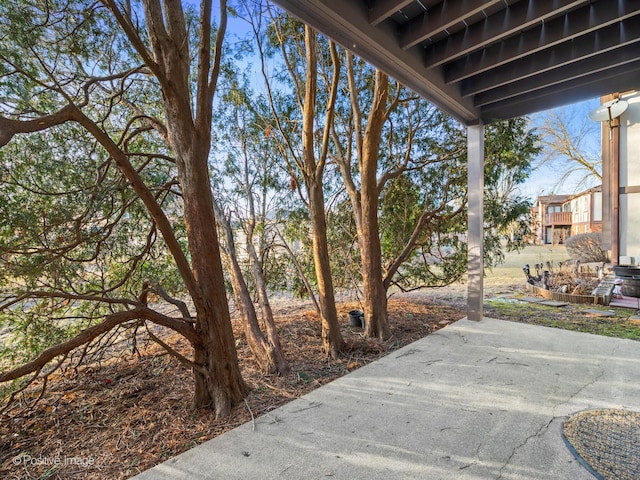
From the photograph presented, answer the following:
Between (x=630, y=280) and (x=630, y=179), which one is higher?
(x=630, y=179)

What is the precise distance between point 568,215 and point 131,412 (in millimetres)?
16391

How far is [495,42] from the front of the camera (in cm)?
279

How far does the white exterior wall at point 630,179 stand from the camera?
716cm

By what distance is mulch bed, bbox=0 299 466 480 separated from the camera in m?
1.93

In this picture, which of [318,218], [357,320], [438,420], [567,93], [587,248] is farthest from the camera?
[587,248]

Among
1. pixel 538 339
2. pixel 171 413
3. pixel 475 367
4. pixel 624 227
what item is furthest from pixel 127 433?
pixel 624 227

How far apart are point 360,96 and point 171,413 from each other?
15.1ft

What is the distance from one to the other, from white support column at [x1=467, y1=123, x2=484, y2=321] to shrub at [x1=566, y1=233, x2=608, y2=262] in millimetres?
5796

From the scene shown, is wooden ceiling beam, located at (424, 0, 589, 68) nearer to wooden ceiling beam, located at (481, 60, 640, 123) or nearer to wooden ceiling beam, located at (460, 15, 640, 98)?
wooden ceiling beam, located at (460, 15, 640, 98)

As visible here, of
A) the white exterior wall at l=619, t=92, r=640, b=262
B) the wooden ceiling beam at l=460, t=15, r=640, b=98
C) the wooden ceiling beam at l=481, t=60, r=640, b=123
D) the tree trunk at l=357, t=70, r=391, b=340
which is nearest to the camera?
the wooden ceiling beam at l=460, t=15, r=640, b=98

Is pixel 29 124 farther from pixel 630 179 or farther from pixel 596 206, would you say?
pixel 596 206

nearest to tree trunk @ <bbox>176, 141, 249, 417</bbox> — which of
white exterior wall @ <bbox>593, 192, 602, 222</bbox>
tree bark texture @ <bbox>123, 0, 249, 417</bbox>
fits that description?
tree bark texture @ <bbox>123, 0, 249, 417</bbox>

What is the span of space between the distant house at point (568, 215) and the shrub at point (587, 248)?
1.99 meters

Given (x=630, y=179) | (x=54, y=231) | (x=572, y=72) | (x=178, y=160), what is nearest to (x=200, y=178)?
(x=178, y=160)
